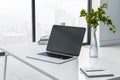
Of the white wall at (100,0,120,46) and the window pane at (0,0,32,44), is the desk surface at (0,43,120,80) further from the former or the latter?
the white wall at (100,0,120,46)

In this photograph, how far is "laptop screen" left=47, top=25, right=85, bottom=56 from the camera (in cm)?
204

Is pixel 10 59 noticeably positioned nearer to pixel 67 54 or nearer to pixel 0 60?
pixel 0 60

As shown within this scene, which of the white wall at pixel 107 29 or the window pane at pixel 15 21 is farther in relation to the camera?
the white wall at pixel 107 29

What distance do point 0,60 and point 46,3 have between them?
3.75 feet

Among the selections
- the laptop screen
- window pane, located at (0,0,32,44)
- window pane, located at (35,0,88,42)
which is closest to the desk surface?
the laptop screen

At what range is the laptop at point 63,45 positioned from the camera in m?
2.02

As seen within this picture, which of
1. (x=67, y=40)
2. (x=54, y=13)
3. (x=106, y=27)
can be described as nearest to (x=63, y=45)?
(x=67, y=40)

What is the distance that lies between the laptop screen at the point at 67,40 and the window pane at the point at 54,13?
1.40 meters

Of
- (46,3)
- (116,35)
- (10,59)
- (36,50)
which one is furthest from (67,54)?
(116,35)

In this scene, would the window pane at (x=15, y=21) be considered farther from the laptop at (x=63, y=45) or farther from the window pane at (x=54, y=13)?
the laptop at (x=63, y=45)

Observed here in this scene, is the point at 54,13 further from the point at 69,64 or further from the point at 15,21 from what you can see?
the point at 69,64

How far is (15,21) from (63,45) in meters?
1.53

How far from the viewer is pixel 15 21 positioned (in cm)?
345

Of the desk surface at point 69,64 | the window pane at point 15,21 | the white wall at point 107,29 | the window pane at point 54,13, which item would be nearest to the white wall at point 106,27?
the white wall at point 107,29
